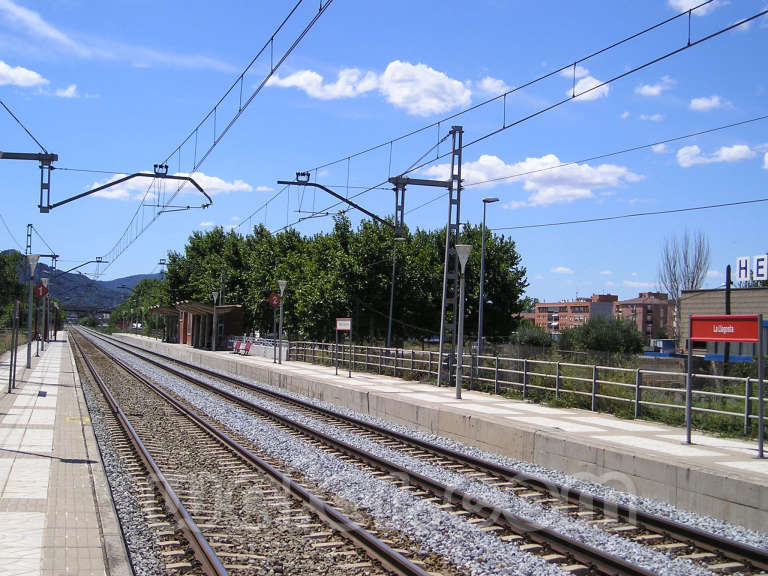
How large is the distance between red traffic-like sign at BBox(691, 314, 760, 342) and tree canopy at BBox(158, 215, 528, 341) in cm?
2988

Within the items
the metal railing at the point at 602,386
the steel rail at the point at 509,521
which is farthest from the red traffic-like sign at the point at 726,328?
the steel rail at the point at 509,521

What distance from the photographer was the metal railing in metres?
13.5

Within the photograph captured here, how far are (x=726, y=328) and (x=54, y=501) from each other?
9.33 m

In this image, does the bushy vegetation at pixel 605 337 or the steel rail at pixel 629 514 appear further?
the bushy vegetation at pixel 605 337

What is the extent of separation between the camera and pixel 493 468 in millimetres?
11367

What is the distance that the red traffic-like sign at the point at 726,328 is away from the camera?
10.6 m

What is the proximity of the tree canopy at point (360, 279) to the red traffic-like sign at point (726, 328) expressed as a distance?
98.0 ft

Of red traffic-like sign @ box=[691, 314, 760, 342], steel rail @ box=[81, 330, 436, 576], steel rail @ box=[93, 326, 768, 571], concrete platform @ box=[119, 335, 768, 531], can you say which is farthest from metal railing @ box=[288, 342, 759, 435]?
steel rail @ box=[81, 330, 436, 576]

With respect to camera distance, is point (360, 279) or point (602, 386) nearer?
point (602, 386)

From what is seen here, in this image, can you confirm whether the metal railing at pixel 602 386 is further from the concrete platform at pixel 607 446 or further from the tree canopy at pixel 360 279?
the tree canopy at pixel 360 279

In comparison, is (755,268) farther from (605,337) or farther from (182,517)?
(182,517)

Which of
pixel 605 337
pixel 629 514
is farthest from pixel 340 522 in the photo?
pixel 605 337

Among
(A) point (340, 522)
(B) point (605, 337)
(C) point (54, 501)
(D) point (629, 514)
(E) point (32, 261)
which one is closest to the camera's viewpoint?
(A) point (340, 522)

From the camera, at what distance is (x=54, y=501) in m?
8.15
